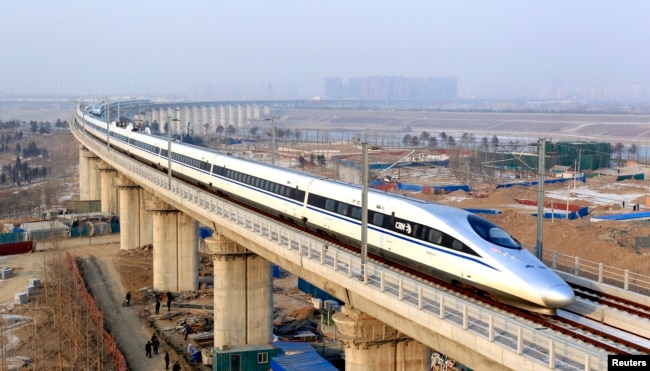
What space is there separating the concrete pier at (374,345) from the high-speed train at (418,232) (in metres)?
2.23

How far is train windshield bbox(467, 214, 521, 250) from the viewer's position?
19469mm

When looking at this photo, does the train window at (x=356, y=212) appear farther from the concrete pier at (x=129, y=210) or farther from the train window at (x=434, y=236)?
the concrete pier at (x=129, y=210)

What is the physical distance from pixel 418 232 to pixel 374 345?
3978mm

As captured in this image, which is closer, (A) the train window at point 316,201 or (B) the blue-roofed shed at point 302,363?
(A) the train window at point 316,201

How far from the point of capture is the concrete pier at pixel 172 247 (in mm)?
50281

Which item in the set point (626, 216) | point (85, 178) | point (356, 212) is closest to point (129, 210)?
point (85, 178)

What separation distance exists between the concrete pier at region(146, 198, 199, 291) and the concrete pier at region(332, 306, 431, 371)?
1132 inches

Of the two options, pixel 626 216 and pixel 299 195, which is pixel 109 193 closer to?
pixel 626 216

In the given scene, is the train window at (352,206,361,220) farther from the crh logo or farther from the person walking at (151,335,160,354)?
the person walking at (151,335,160,354)

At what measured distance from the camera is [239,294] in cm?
3638

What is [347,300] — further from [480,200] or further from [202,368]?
[480,200]

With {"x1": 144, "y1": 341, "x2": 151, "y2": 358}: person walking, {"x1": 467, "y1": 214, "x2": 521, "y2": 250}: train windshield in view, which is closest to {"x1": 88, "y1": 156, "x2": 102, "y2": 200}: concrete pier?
{"x1": 144, "y1": 341, "x2": 151, "y2": 358}: person walking

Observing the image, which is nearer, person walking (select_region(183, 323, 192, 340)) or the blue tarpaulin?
person walking (select_region(183, 323, 192, 340))

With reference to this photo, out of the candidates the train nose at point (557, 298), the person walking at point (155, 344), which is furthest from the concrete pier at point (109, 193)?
the train nose at point (557, 298)
